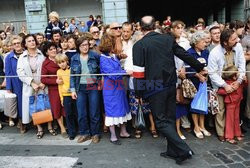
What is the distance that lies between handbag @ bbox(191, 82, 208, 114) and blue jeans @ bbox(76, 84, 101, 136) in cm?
173

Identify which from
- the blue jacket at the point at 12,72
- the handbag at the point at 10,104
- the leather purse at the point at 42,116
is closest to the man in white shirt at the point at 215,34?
the leather purse at the point at 42,116

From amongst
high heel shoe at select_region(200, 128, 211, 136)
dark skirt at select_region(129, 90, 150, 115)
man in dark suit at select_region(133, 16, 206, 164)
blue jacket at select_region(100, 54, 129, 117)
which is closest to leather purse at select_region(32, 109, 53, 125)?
blue jacket at select_region(100, 54, 129, 117)

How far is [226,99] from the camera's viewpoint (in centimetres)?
529

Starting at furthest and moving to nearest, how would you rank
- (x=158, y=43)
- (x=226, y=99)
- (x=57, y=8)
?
(x=57, y=8), (x=226, y=99), (x=158, y=43)

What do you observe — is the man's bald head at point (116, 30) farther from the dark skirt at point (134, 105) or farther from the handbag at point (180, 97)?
the handbag at point (180, 97)

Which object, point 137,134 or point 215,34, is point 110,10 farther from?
point 137,134

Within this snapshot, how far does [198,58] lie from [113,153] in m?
2.19

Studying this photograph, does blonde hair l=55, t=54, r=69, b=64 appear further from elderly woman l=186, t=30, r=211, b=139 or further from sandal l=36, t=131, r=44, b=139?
elderly woman l=186, t=30, r=211, b=139

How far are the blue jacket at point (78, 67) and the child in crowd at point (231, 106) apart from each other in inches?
86.0

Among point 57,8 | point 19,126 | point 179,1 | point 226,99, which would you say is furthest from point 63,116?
point 179,1

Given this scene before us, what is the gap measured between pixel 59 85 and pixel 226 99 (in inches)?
119

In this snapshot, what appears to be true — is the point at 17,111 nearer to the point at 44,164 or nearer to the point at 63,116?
the point at 63,116

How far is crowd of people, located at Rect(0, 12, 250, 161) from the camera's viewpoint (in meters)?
5.28

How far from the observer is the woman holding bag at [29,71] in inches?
233
